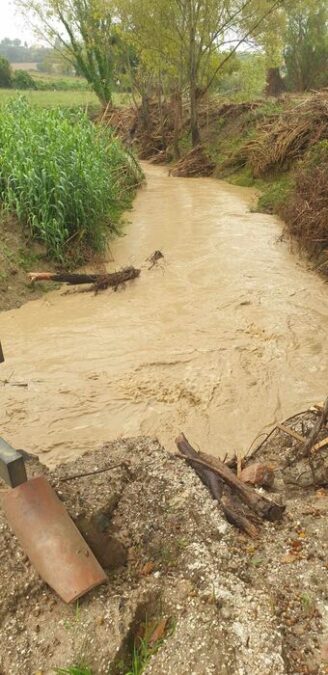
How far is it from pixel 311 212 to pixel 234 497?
588cm

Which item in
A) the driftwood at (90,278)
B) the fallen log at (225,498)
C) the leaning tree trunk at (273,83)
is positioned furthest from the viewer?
the leaning tree trunk at (273,83)

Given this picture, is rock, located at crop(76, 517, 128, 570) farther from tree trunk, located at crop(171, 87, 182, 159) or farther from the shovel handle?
tree trunk, located at crop(171, 87, 182, 159)

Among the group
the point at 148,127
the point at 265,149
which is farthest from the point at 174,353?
the point at 148,127

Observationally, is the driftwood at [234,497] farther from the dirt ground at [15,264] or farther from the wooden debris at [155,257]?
the wooden debris at [155,257]

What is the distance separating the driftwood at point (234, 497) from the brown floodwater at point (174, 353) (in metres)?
0.87

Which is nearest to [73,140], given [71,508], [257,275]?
[257,275]

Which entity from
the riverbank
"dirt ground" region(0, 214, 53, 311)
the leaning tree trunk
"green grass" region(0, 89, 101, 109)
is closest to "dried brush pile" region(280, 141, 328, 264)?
the riverbank

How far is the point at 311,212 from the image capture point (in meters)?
7.36

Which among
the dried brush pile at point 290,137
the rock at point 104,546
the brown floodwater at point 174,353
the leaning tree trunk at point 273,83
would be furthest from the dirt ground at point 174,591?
the leaning tree trunk at point 273,83

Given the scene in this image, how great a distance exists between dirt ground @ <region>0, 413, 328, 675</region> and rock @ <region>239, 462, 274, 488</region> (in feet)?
0.73

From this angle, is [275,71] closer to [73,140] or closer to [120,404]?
[73,140]

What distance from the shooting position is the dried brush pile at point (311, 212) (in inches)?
276

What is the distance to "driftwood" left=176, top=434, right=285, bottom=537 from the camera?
2.35 metres

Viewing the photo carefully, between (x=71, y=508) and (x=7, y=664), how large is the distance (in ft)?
2.09
